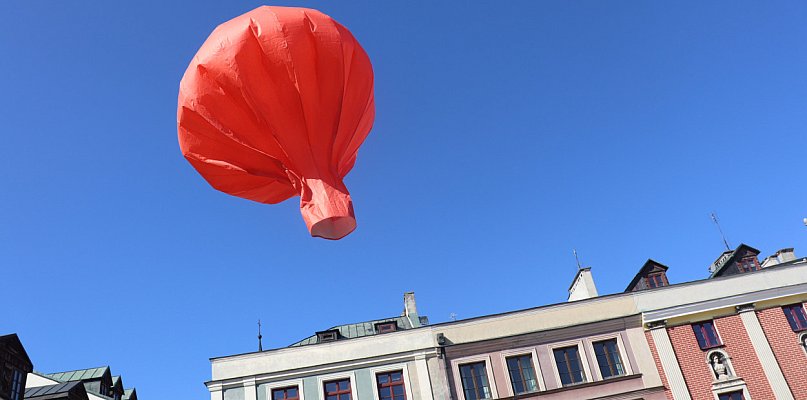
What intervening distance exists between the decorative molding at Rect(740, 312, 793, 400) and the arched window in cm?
118

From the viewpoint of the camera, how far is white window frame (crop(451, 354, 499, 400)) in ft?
89.5

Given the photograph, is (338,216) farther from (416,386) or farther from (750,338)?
(750,338)

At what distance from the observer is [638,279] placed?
33.1 m

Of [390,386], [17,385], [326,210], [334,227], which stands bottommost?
[334,227]

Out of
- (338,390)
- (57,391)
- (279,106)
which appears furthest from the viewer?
(57,391)

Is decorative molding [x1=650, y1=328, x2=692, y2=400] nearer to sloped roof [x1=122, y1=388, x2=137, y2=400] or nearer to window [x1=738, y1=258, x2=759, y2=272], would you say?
window [x1=738, y1=258, x2=759, y2=272]

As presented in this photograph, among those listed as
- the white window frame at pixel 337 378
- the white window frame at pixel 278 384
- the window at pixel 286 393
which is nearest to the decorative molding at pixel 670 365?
the white window frame at pixel 337 378

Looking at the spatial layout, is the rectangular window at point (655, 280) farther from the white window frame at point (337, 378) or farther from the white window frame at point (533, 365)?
the white window frame at point (337, 378)

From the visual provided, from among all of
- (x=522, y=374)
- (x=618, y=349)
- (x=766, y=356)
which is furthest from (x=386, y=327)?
(x=766, y=356)

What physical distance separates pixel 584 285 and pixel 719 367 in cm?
766

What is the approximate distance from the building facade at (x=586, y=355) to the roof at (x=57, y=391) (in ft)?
21.4

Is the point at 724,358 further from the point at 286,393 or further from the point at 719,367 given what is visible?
the point at 286,393

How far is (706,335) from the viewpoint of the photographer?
28078mm

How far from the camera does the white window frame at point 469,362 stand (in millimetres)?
27281
